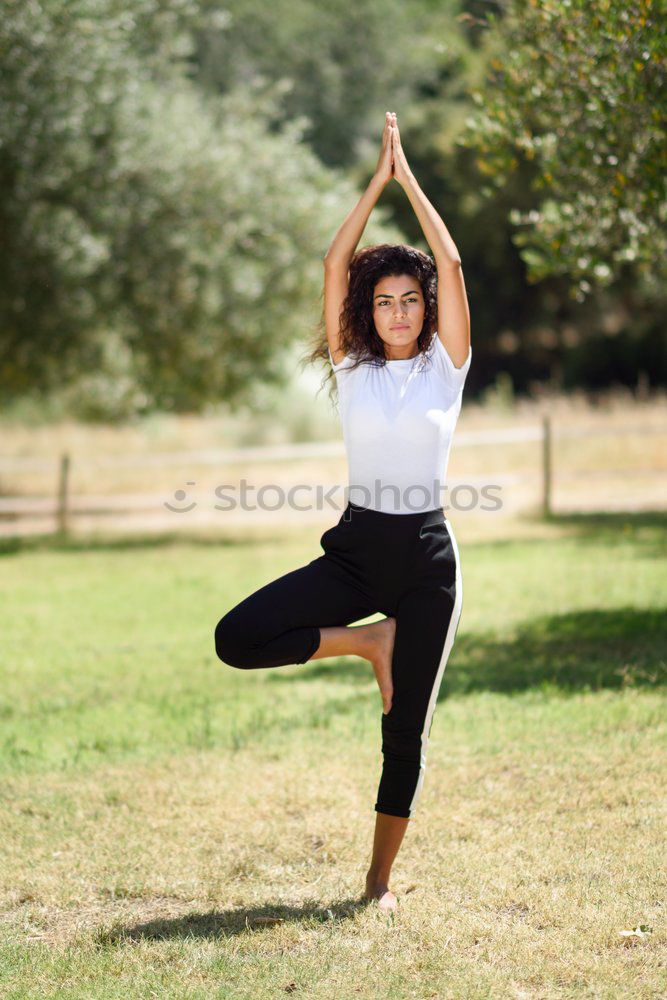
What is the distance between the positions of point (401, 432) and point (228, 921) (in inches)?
70.7

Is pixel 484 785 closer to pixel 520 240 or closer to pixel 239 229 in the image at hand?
pixel 520 240

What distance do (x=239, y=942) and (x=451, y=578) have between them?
1.39 metres

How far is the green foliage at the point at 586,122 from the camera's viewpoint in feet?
23.9

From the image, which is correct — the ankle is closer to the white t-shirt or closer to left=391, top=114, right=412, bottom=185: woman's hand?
the white t-shirt

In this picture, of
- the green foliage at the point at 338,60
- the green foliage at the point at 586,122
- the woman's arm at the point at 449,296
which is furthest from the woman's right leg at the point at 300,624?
the green foliage at the point at 338,60

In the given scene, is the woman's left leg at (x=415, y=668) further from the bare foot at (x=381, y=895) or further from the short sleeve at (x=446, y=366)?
the short sleeve at (x=446, y=366)

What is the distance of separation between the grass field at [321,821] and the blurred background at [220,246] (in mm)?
2005

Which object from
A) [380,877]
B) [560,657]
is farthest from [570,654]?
[380,877]

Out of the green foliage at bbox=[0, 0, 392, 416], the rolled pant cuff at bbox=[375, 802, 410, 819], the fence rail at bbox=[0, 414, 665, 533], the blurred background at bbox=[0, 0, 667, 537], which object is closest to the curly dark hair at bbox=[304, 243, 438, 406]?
the blurred background at bbox=[0, 0, 667, 537]

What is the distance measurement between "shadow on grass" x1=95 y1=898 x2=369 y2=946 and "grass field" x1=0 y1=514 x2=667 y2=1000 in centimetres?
1

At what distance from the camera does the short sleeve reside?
396cm

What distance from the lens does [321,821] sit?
491 centimetres

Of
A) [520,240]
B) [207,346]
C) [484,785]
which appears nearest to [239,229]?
[207,346]

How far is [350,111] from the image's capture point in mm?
34500
